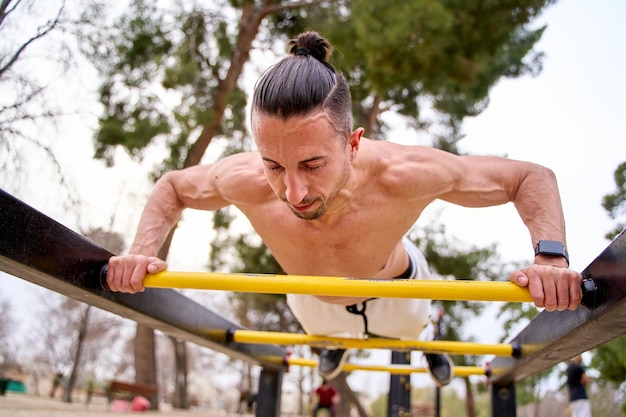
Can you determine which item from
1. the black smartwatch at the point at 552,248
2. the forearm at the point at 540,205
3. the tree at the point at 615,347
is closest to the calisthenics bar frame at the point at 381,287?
the black smartwatch at the point at 552,248

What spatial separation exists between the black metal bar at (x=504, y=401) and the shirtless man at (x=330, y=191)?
1.09 metres

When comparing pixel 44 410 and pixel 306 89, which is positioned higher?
pixel 306 89

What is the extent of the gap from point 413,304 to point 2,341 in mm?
19290

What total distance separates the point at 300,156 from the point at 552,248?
0.72 m

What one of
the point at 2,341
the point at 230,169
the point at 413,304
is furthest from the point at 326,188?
the point at 2,341

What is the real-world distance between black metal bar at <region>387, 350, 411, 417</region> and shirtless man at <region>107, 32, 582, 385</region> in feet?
5.70

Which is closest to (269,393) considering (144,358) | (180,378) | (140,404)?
(140,404)

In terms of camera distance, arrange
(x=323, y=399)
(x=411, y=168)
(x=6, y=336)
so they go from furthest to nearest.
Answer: (x=6, y=336)
(x=323, y=399)
(x=411, y=168)

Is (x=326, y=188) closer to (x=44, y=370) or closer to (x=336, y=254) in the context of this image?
(x=336, y=254)

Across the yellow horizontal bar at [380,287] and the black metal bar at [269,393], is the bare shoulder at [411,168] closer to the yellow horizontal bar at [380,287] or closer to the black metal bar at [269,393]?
the yellow horizontal bar at [380,287]

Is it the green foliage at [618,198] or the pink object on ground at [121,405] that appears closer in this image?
the green foliage at [618,198]

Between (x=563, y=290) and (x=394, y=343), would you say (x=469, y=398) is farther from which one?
(x=563, y=290)

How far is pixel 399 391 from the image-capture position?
3936 millimetres

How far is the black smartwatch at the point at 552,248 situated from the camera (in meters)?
1.42
